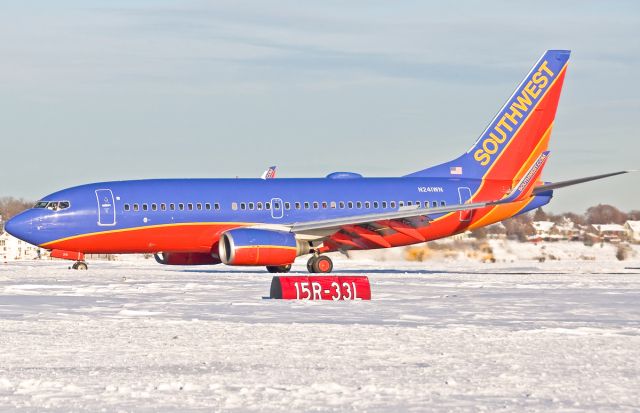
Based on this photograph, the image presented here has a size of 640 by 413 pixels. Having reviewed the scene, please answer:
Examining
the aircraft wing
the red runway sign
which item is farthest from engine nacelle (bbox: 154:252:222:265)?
the red runway sign

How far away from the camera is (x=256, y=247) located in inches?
1576

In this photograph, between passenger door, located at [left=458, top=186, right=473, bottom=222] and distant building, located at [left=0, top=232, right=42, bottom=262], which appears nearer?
passenger door, located at [left=458, top=186, right=473, bottom=222]

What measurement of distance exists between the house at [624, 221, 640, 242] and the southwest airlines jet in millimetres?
17967

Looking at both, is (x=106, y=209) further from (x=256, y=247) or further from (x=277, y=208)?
(x=277, y=208)

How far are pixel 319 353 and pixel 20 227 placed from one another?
2891cm

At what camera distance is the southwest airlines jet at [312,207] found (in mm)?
41812

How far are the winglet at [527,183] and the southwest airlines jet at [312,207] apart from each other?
49 millimetres

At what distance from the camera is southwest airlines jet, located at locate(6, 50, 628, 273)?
4181 cm

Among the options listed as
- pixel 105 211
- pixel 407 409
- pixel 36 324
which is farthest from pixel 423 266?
pixel 407 409

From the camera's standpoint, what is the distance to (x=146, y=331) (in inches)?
730

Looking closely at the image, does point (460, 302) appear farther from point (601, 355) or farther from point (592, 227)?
point (592, 227)

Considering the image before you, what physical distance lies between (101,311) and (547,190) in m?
27.0

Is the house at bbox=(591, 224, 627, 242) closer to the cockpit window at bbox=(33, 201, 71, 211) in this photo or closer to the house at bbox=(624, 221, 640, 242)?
the house at bbox=(624, 221, 640, 242)

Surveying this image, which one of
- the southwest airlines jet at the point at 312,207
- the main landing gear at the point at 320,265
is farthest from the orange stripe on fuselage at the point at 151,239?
the main landing gear at the point at 320,265
